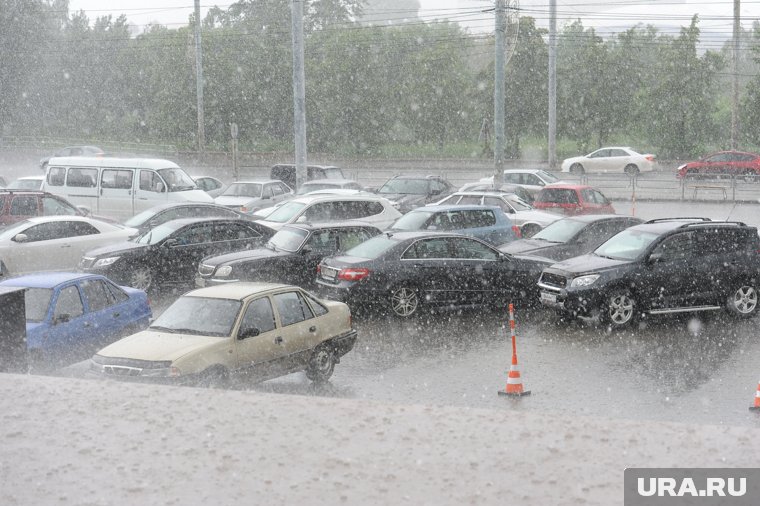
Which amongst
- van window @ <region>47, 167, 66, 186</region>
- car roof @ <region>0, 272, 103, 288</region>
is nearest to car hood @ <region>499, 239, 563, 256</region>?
car roof @ <region>0, 272, 103, 288</region>

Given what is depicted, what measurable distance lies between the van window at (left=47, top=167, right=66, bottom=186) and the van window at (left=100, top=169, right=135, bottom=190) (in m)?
1.28

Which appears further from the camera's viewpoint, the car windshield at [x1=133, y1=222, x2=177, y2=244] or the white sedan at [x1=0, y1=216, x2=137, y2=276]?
the white sedan at [x1=0, y1=216, x2=137, y2=276]

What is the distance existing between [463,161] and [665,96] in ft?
40.5

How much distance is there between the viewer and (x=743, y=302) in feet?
51.8

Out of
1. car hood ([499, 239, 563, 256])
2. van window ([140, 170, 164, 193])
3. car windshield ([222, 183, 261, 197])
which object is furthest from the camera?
car windshield ([222, 183, 261, 197])

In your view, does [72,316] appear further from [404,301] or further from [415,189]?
[415,189]

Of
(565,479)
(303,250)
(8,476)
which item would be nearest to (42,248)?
(303,250)

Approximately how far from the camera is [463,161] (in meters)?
56.1

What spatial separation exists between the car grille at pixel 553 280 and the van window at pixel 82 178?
1574 centimetres

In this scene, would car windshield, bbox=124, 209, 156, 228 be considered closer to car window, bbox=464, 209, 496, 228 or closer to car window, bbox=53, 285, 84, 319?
car window, bbox=464, 209, 496, 228

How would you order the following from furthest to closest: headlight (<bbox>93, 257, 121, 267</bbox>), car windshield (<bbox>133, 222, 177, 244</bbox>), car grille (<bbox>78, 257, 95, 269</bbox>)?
car windshield (<bbox>133, 222, 177, 244</bbox>)
car grille (<bbox>78, 257, 95, 269</bbox>)
headlight (<bbox>93, 257, 121, 267</bbox>)

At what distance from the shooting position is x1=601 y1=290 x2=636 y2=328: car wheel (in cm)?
1491

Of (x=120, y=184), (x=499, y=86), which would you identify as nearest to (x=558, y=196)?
(x=499, y=86)

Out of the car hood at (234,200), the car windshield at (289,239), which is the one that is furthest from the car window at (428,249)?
the car hood at (234,200)
